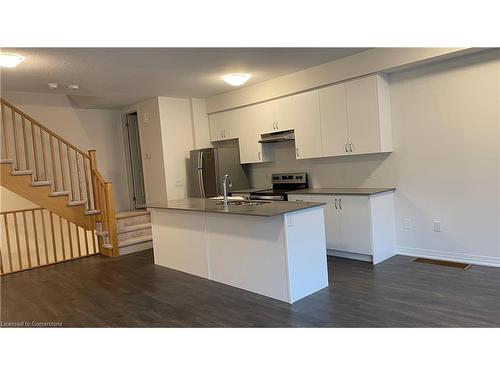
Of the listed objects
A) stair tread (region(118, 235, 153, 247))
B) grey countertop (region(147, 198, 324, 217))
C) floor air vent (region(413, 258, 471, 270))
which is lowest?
floor air vent (region(413, 258, 471, 270))

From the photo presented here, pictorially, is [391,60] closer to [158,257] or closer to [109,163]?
[158,257]

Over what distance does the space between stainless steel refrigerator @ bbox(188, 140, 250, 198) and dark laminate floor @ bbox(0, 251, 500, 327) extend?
1.97 meters

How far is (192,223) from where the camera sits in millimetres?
4500

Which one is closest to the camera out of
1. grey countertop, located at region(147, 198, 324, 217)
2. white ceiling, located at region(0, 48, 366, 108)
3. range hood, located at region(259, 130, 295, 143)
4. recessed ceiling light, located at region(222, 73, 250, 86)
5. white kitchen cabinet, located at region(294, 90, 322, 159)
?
grey countertop, located at region(147, 198, 324, 217)

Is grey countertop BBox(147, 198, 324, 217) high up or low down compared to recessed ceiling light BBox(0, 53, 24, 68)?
down

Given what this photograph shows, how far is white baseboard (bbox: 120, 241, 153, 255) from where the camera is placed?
5.96 meters

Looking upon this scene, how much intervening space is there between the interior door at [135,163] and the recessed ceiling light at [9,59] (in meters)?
3.87

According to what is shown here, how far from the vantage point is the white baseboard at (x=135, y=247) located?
5965 millimetres

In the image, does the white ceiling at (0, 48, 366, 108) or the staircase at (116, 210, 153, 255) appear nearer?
the white ceiling at (0, 48, 366, 108)

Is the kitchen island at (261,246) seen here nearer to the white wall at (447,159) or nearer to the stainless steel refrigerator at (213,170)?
the white wall at (447,159)

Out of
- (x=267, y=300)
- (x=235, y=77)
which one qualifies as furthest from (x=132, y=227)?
(x=267, y=300)

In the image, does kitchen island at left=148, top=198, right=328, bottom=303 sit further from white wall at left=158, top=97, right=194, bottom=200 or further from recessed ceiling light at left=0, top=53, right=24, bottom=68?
recessed ceiling light at left=0, top=53, right=24, bottom=68

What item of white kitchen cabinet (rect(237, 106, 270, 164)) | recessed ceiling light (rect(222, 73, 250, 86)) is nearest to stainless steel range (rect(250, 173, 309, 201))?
white kitchen cabinet (rect(237, 106, 270, 164))

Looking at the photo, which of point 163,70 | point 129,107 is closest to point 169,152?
point 129,107
